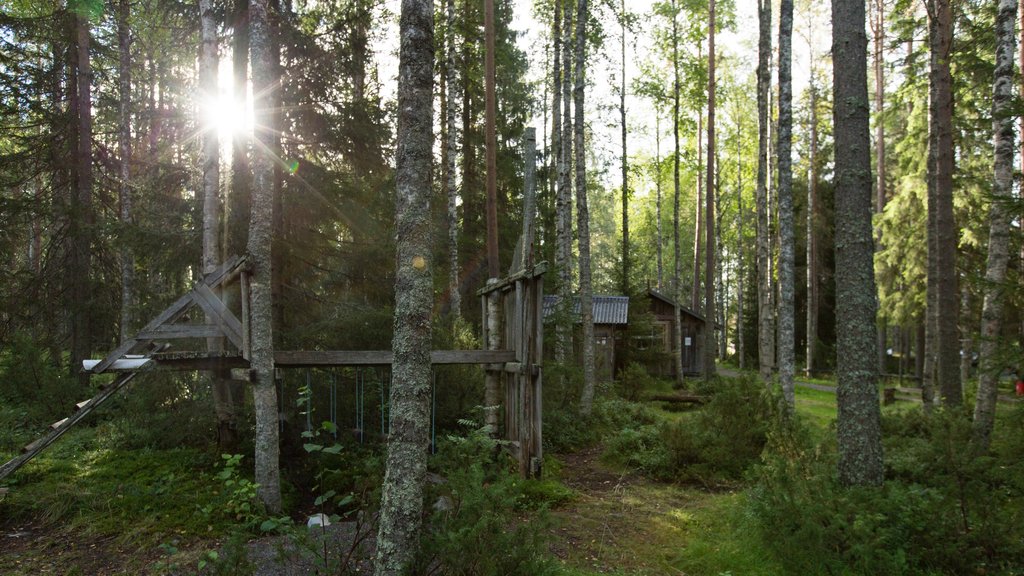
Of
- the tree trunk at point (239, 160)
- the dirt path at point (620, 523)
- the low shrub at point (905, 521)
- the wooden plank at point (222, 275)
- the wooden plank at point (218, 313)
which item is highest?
the tree trunk at point (239, 160)

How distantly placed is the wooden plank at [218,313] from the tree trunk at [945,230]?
1055 centimetres

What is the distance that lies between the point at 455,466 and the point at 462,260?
14557mm

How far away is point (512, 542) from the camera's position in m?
3.69

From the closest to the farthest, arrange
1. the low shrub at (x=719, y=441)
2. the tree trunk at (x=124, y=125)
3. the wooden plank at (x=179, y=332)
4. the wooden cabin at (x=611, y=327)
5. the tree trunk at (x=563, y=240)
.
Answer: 1. the wooden plank at (x=179, y=332)
2. the low shrub at (x=719, y=441)
3. the tree trunk at (x=124, y=125)
4. the tree trunk at (x=563, y=240)
5. the wooden cabin at (x=611, y=327)

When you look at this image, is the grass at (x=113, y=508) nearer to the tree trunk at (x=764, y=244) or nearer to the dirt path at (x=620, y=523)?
the dirt path at (x=620, y=523)

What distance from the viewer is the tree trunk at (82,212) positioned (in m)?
12.5

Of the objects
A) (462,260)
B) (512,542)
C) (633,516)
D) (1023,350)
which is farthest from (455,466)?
(462,260)

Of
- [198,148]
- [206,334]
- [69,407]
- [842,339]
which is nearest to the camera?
[842,339]

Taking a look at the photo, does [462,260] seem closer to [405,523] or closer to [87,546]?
[87,546]

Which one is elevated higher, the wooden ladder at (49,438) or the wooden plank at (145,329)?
the wooden plank at (145,329)

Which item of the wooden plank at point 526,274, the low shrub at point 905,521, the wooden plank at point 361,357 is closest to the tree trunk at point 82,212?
the wooden plank at point 361,357

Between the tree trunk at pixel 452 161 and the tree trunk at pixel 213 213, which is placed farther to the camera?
the tree trunk at pixel 452 161

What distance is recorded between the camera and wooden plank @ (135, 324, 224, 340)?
692cm

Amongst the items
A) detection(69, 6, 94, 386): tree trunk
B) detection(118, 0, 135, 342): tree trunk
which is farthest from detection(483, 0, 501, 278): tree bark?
detection(69, 6, 94, 386): tree trunk
